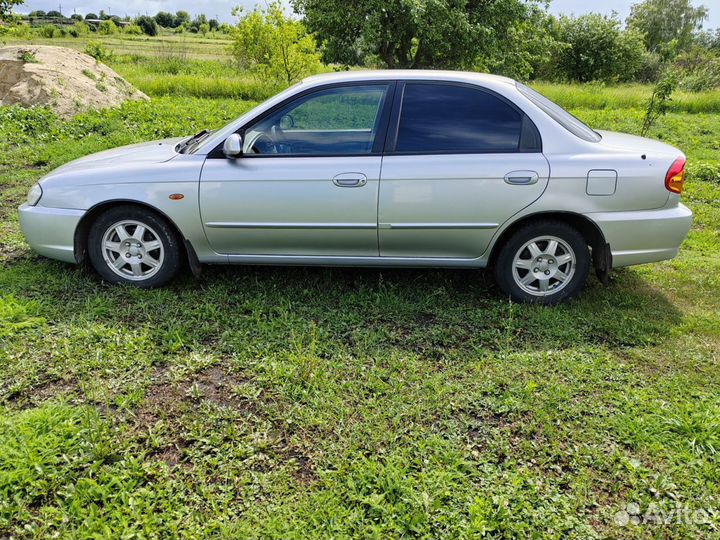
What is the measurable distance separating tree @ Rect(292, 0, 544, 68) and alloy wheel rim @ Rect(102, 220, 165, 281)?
49.9ft

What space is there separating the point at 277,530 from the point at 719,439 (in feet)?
7.36

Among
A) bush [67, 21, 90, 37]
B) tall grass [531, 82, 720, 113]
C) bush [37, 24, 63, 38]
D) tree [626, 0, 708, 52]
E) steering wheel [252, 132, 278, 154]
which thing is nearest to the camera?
steering wheel [252, 132, 278, 154]

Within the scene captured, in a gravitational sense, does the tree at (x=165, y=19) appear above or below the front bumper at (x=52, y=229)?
above

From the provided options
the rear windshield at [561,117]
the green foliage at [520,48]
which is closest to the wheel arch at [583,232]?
the rear windshield at [561,117]

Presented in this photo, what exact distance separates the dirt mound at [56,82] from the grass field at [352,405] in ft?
20.7

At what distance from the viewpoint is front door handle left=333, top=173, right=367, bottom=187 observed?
3.88m

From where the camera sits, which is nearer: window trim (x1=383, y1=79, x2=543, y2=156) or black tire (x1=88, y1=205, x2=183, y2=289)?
window trim (x1=383, y1=79, x2=543, y2=156)

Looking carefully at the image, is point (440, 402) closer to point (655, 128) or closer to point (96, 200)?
point (96, 200)

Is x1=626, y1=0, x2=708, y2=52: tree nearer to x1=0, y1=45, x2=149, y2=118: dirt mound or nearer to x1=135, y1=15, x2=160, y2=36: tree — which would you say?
x1=0, y1=45, x2=149, y2=118: dirt mound

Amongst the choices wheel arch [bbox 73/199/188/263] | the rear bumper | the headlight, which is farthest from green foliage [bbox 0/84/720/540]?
the headlight

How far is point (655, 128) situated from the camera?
11844mm

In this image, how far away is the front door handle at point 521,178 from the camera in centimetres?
381

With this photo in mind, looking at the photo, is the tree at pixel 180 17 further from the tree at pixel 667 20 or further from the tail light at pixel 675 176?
the tail light at pixel 675 176

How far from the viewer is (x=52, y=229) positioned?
423 cm
